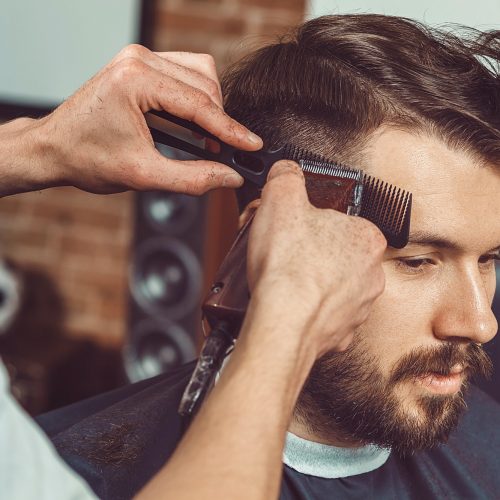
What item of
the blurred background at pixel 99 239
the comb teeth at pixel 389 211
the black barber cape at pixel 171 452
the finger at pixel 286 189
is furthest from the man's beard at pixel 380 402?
the blurred background at pixel 99 239

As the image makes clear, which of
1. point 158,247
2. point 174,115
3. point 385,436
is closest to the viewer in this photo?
point 174,115

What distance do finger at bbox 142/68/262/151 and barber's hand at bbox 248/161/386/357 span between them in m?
0.21

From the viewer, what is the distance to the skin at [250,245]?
0.79m

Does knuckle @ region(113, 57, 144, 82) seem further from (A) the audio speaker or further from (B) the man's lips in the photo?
(A) the audio speaker

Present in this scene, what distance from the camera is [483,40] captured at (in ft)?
5.14

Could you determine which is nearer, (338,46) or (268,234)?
(268,234)

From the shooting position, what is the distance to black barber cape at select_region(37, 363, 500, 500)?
1342mm

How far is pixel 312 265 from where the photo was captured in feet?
2.90

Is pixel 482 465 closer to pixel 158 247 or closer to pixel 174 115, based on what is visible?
pixel 174 115

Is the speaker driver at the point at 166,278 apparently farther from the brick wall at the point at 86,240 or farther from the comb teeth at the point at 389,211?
the comb teeth at the point at 389,211

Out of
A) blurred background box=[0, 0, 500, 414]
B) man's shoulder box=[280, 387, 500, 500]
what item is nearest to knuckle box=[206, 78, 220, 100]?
man's shoulder box=[280, 387, 500, 500]

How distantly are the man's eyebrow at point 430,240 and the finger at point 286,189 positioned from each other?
33cm

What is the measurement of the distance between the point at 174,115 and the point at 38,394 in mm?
2305

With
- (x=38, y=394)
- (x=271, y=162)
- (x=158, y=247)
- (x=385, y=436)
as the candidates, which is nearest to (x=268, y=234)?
(x=271, y=162)
